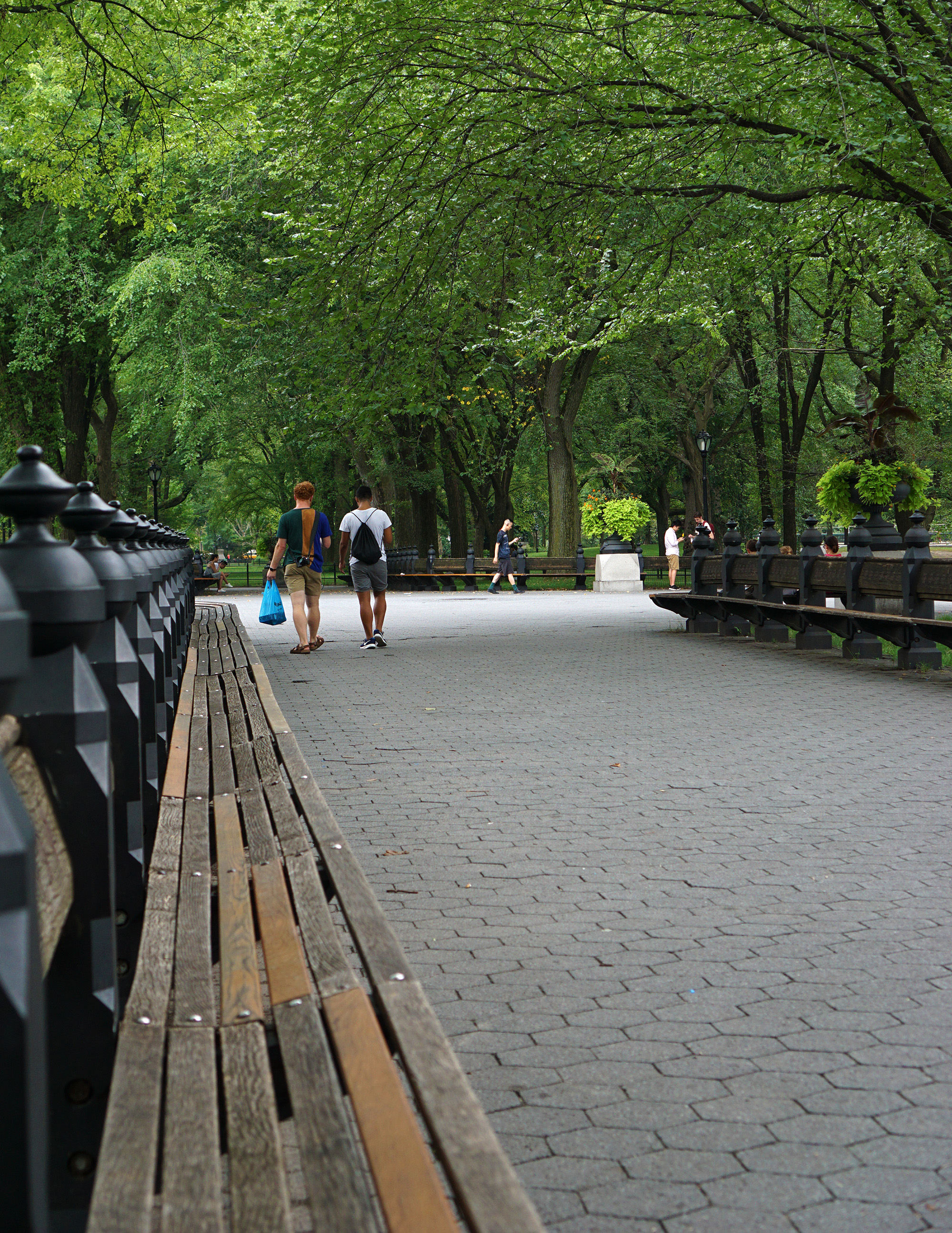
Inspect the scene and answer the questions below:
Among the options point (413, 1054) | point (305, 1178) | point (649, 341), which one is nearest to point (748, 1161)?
point (413, 1054)

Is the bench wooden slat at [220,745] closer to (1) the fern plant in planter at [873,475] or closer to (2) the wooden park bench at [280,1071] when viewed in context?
(2) the wooden park bench at [280,1071]

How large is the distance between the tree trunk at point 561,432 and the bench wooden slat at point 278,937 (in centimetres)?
2984

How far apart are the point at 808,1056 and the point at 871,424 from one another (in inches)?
739

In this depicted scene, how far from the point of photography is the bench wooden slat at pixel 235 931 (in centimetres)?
237

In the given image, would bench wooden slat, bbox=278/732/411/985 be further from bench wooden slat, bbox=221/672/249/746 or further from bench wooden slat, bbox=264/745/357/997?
bench wooden slat, bbox=221/672/249/746

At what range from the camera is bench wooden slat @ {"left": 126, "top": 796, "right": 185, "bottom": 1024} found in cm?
232

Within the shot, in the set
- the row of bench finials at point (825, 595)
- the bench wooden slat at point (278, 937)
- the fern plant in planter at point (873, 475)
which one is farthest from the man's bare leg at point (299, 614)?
the bench wooden slat at point (278, 937)

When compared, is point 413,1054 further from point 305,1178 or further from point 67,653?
point 67,653

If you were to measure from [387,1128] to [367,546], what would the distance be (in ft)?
44.1

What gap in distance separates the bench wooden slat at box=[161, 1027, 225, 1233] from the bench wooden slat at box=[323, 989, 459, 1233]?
0.20 m

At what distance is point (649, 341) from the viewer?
1452 inches

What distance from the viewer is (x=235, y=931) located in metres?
2.84

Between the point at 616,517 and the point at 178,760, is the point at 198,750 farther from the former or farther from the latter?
the point at 616,517

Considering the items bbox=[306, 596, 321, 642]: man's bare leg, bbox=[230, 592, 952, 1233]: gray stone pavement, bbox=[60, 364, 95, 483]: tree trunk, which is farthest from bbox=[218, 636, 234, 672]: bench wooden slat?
bbox=[60, 364, 95, 483]: tree trunk
